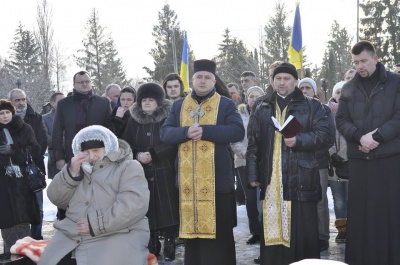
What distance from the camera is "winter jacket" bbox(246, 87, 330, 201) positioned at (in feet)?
16.0

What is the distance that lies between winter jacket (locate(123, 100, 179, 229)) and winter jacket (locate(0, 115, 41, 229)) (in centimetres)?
139

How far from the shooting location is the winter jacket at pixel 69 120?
22.9 feet

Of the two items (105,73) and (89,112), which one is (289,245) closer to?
(89,112)

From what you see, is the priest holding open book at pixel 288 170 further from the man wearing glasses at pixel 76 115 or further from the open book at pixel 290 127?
the man wearing glasses at pixel 76 115

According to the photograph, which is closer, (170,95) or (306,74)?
(170,95)

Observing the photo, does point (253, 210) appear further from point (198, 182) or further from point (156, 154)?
point (198, 182)

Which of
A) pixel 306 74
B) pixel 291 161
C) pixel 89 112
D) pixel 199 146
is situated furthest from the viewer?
pixel 306 74

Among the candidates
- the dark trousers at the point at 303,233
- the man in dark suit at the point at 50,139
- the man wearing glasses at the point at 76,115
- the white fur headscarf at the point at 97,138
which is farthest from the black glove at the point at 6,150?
the dark trousers at the point at 303,233

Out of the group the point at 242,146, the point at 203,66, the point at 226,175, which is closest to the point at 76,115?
the point at 242,146

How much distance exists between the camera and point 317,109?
199 inches

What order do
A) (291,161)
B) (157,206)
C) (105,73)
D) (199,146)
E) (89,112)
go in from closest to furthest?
(291,161), (199,146), (157,206), (89,112), (105,73)

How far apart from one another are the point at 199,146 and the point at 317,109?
3.91ft

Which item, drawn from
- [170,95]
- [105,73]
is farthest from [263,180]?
[105,73]

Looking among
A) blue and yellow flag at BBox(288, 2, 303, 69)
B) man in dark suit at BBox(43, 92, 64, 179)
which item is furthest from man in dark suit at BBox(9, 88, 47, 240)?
blue and yellow flag at BBox(288, 2, 303, 69)
